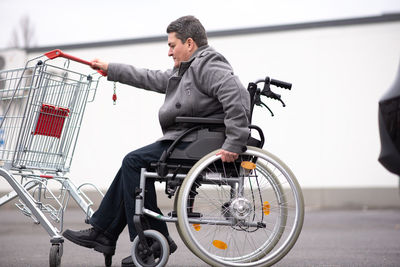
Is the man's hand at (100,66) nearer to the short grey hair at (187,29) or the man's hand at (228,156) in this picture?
the short grey hair at (187,29)

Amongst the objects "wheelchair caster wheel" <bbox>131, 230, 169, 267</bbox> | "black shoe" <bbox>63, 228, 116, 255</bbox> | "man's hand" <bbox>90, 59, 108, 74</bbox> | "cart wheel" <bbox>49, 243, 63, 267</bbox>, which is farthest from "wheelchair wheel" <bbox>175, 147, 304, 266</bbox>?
"man's hand" <bbox>90, 59, 108, 74</bbox>

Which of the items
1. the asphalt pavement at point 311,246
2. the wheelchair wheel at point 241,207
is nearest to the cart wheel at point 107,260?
the asphalt pavement at point 311,246

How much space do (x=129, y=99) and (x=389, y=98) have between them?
29.4 ft

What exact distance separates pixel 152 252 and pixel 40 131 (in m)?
1.23

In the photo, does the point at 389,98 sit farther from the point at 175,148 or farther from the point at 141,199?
the point at 141,199

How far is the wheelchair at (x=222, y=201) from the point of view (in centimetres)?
323

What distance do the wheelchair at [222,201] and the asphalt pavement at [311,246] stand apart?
937mm

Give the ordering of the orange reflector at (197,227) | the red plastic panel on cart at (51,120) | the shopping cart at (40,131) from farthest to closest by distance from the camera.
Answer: the red plastic panel on cart at (51,120) < the shopping cart at (40,131) < the orange reflector at (197,227)

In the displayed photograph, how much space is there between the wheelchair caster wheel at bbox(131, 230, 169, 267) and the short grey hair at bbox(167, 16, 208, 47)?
1.25 metres

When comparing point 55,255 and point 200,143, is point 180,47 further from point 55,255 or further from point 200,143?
point 55,255

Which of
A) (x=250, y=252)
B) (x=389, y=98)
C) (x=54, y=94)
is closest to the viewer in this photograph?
(x=389, y=98)

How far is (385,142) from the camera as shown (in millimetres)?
2721

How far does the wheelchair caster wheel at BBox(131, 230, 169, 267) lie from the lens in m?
3.28

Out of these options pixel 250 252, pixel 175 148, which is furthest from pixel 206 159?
pixel 250 252
